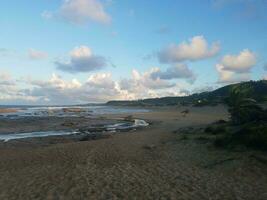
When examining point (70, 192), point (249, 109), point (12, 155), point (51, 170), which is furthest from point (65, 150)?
point (249, 109)

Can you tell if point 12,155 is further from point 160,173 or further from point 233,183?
point 233,183

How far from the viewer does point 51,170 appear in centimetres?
1625

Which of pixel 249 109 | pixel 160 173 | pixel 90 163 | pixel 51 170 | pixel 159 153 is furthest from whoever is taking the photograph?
pixel 249 109

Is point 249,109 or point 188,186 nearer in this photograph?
point 188,186

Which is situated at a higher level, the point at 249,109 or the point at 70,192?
the point at 249,109

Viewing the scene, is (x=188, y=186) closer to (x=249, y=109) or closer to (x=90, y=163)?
(x=90, y=163)

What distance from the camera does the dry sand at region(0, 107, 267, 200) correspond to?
39.3 feet

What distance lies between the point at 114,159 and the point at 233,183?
25.1ft

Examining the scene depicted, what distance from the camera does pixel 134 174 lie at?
49.1 feet

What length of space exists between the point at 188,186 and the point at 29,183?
621 cm

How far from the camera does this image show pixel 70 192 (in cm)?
1229

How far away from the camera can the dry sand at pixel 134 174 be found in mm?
11977

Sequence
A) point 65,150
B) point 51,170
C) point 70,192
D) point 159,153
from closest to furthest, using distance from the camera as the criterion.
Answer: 1. point 70,192
2. point 51,170
3. point 159,153
4. point 65,150

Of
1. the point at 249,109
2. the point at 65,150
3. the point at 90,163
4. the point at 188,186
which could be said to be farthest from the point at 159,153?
the point at 249,109
